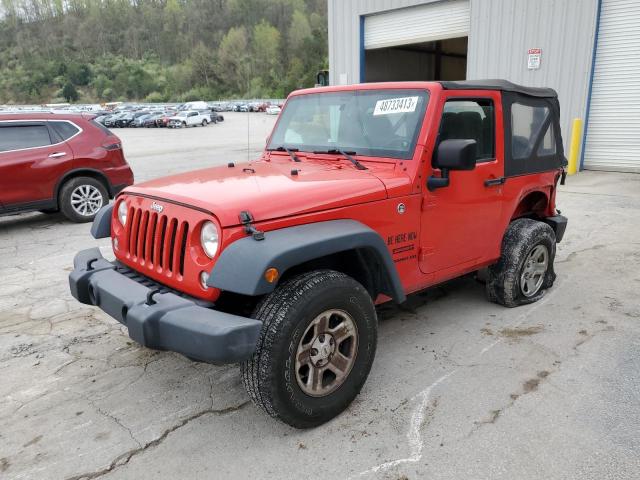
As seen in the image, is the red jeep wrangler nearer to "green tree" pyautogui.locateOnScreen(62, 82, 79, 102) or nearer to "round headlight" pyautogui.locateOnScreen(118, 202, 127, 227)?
"round headlight" pyautogui.locateOnScreen(118, 202, 127, 227)

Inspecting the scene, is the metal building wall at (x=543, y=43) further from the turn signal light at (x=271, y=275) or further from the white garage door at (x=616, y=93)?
the turn signal light at (x=271, y=275)

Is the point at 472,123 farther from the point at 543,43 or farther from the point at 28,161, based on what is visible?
the point at 543,43

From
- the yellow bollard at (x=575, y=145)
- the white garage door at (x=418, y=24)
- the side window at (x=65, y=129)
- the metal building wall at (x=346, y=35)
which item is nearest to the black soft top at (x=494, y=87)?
the side window at (x=65, y=129)

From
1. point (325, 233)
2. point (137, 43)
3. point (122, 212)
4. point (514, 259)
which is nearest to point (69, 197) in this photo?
point (122, 212)

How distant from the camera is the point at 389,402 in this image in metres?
3.10

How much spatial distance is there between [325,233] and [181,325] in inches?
33.9

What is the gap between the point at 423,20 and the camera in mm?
14234

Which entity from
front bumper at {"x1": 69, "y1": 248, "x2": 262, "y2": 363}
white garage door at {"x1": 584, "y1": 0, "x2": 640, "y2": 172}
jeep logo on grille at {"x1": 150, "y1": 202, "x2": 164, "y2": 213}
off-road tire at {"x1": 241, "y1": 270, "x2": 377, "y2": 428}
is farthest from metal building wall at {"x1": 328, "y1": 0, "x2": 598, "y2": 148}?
front bumper at {"x1": 69, "y1": 248, "x2": 262, "y2": 363}

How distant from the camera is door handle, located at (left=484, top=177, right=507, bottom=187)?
12.6 feet

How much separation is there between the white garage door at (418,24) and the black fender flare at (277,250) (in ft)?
40.9

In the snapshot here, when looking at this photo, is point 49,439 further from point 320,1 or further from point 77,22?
point 77,22

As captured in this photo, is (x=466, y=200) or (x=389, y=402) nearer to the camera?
(x=389, y=402)

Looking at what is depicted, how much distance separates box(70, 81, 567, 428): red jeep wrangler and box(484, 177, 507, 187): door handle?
0.05ft

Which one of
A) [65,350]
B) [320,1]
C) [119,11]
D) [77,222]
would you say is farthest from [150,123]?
[119,11]
